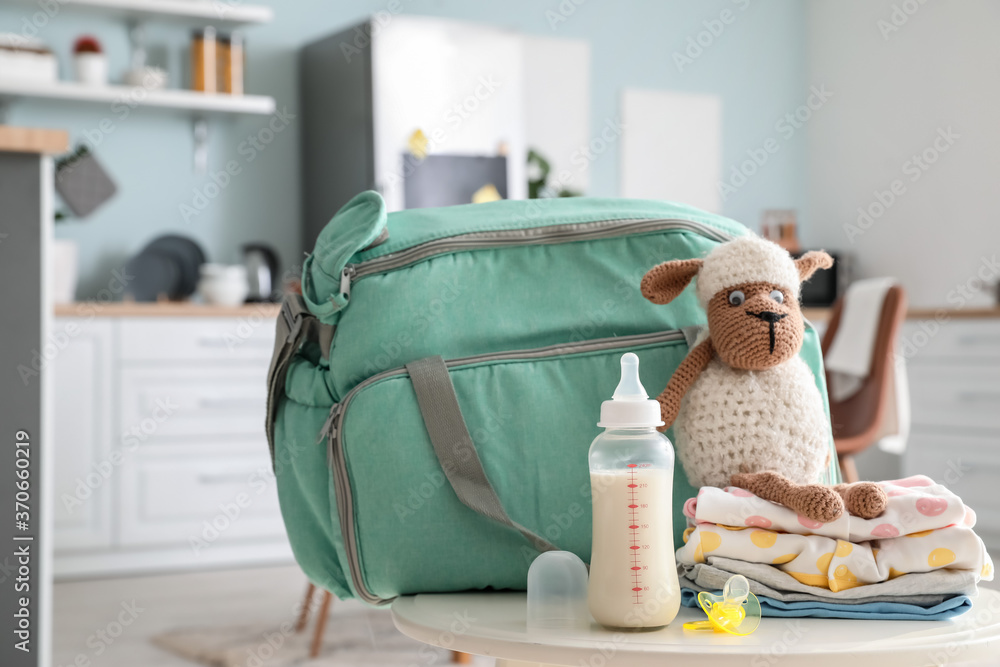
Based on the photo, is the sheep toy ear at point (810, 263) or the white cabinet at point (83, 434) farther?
the white cabinet at point (83, 434)

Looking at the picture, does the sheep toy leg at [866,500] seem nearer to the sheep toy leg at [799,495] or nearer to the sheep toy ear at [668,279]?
the sheep toy leg at [799,495]

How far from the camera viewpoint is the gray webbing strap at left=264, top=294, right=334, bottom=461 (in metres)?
0.81

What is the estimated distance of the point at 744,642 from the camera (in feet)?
1.91

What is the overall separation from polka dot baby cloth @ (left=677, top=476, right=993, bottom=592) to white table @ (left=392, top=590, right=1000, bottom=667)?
0.03m

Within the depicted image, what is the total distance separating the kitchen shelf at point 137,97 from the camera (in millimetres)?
2994

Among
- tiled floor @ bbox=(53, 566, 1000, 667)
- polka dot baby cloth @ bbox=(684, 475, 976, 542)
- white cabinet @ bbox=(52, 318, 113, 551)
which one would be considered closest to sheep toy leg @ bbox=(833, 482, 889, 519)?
polka dot baby cloth @ bbox=(684, 475, 976, 542)

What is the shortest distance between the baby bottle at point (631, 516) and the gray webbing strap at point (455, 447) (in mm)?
96

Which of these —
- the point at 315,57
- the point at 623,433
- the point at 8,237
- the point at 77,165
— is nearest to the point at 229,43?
the point at 315,57

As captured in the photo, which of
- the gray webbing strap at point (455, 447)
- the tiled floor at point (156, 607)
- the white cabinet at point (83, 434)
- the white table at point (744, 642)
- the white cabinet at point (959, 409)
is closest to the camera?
the white table at point (744, 642)

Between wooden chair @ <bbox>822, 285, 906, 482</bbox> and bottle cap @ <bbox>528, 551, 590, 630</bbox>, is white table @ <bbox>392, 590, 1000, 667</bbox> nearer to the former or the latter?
bottle cap @ <bbox>528, 551, 590, 630</bbox>

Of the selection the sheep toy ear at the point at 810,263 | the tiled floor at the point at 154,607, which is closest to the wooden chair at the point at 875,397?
the tiled floor at the point at 154,607

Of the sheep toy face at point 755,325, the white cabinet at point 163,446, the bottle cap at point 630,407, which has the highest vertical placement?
the sheep toy face at point 755,325

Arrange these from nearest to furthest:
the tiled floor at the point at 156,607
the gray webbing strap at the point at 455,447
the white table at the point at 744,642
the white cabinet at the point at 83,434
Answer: the white table at the point at 744,642 → the gray webbing strap at the point at 455,447 → the tiled floor at the point at 156,607 → the white cabinet at the point at 83,434

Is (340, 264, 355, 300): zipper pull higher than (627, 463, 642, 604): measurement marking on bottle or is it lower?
higher
